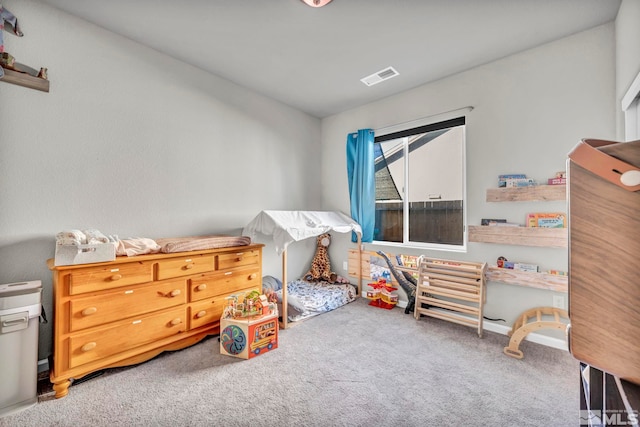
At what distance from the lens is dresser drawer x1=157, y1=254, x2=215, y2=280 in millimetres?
2035

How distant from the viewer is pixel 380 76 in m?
2.86

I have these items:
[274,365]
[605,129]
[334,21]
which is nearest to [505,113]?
[605,129]

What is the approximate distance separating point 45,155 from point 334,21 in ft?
7.68

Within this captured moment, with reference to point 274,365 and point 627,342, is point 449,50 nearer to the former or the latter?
point 627,342

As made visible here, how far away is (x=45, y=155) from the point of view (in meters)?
1.92

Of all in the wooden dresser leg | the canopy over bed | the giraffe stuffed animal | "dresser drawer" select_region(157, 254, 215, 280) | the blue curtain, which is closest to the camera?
the wooden dresser leg

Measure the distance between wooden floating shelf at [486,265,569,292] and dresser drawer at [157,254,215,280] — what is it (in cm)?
257

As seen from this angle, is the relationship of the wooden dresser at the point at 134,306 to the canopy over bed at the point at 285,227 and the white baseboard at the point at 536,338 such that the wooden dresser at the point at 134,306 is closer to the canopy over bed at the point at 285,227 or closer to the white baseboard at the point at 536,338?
the canopy over bed at the point at 285,227

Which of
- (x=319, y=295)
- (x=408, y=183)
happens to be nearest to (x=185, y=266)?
(x=319, y=295)

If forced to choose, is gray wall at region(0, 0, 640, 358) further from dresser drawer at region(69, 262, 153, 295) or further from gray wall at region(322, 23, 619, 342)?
dresser drawer at region(69, 262, 153, 295)

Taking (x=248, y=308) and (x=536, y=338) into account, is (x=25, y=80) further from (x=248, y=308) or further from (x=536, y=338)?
(x=536, y=338)

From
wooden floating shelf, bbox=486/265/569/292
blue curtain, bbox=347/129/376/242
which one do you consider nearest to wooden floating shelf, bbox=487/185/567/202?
wooden floating shelf, bbox=486/265/569/292

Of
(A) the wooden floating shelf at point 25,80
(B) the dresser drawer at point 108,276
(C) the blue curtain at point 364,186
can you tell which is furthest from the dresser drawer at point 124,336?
(C) the blue curtain at point 364,186

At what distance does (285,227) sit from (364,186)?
54.0 inches
